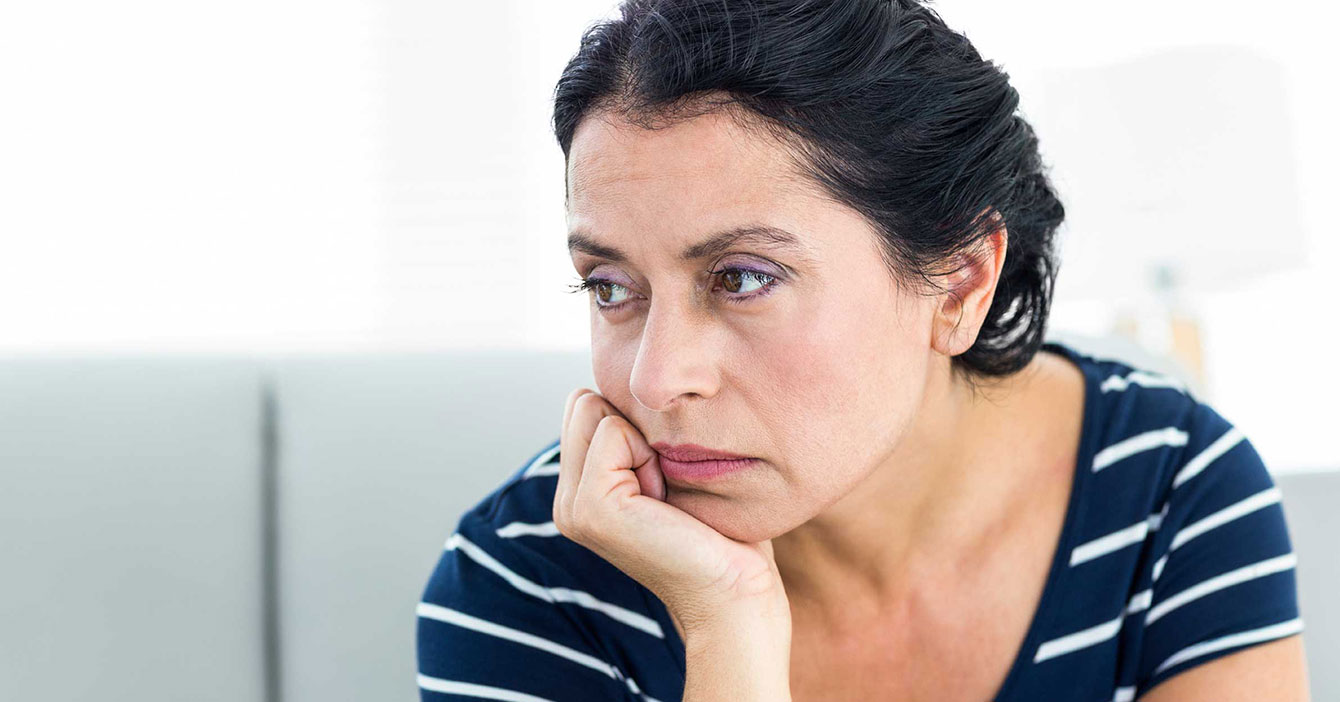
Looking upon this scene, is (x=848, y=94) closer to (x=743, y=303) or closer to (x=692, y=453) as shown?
(x=743, y=303)

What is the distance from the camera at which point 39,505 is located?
1.26 metres

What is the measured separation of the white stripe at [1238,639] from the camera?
3.66 feet

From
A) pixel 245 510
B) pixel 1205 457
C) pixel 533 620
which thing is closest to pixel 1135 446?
pixel 1205 457

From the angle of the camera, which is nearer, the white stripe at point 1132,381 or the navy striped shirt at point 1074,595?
the navy striped shirt at point 1074,595

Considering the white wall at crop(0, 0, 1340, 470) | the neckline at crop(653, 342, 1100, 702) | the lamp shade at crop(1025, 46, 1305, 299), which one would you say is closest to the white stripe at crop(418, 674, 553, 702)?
the neckline at crop(653, 342, 1100, 702)

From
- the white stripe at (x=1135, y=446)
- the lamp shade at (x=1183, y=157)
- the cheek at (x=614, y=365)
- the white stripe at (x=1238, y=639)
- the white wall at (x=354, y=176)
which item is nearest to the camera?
the cheek at (x=614, y=365)

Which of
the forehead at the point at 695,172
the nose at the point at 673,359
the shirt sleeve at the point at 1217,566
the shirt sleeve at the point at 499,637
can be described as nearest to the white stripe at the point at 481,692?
the shirt sleeve at the point at 499,637

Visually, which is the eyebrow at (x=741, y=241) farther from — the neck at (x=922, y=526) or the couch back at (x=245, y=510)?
the couch back at (x=245, y=510)

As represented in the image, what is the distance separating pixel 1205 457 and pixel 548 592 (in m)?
0.69

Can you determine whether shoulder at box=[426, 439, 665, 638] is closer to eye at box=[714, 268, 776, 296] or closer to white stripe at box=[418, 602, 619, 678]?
white stripe at box=[418, 602, 619, 678]

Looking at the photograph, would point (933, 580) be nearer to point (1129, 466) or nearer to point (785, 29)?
point (1129, 466)

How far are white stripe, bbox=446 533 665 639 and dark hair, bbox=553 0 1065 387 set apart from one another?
0.41 m

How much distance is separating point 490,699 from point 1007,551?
55 cm

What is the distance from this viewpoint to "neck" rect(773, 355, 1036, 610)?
3.97 feet
